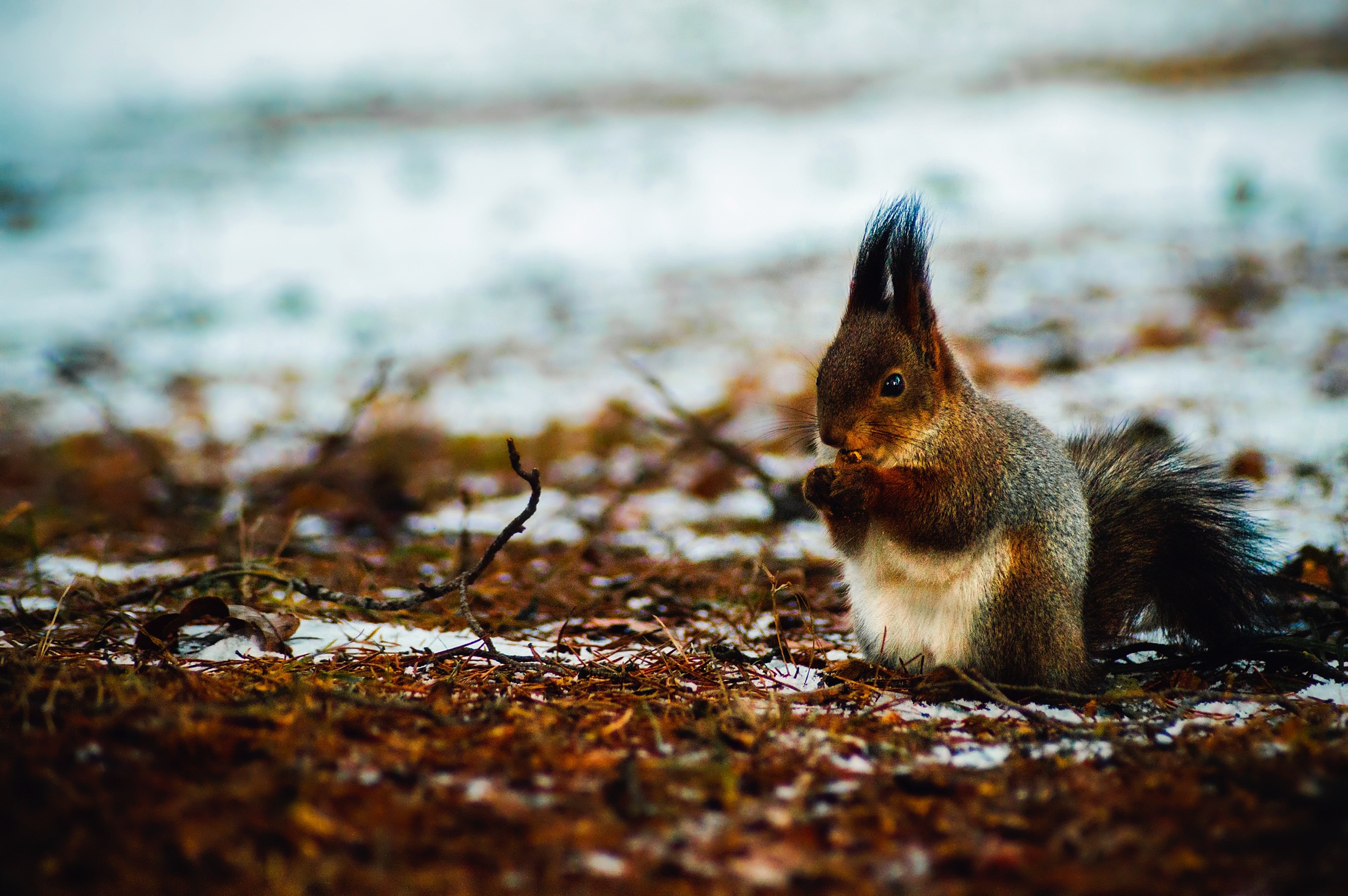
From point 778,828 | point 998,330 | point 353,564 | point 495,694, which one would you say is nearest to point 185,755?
point 495,694

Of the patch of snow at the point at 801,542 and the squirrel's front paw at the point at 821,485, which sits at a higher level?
the squirrel's front paw at the point at 821,485

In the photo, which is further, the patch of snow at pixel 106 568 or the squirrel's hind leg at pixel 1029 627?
the patch of snow at pixel 106 568

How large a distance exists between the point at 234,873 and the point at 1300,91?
1108cm

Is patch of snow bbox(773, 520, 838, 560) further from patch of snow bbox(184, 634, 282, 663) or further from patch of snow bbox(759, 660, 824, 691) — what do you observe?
patch of snow bbox(184, 634, 282, 663)

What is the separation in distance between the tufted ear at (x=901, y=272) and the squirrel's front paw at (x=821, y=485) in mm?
342

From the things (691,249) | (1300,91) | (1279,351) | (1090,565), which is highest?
(1300,91)

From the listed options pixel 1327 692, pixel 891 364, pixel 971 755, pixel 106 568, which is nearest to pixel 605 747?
pixel 971 755

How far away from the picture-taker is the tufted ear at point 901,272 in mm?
1978

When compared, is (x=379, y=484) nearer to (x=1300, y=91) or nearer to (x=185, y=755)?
(x=185, y=755)

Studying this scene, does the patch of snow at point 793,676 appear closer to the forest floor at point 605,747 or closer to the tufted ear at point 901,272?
the forest floor at point 605,747

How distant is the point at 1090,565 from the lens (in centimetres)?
206

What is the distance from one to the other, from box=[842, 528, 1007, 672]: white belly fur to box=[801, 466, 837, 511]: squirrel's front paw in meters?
0.14

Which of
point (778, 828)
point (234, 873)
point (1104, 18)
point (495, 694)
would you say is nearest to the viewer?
point (234, 873)

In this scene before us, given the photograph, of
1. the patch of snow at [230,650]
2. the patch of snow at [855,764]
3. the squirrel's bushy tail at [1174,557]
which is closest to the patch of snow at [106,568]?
the patch of snow at [230,650]
